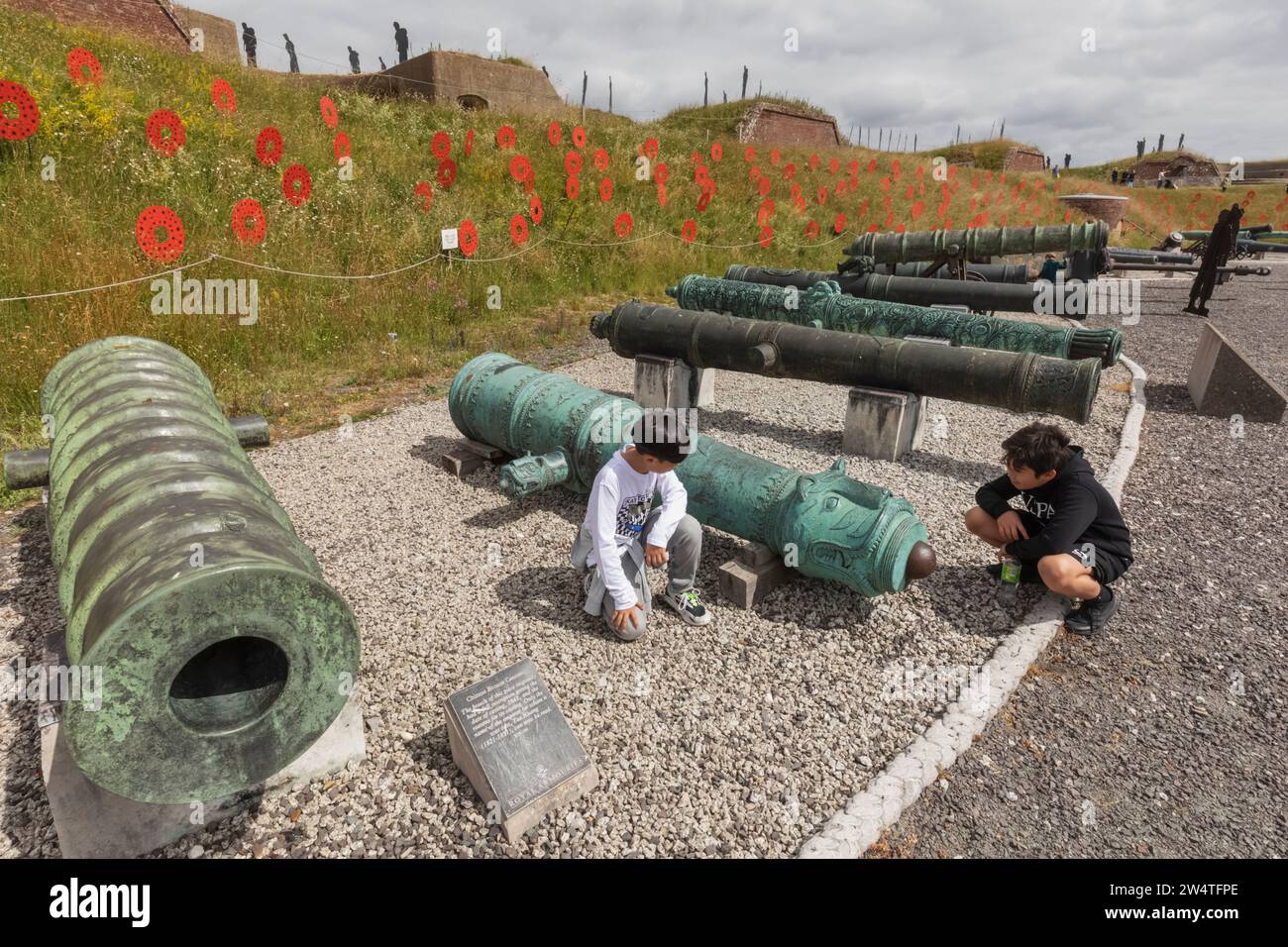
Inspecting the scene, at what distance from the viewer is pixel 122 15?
16172 millimetres

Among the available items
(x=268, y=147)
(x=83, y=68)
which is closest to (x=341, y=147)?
(x=268, y=147)

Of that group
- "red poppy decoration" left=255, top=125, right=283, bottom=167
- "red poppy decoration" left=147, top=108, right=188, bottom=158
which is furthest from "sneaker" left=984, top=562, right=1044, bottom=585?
"red poppy decoration" left=255, top=125, right=283, bottom=167

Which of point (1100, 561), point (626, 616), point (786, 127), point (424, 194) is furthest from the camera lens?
point (786, 127)

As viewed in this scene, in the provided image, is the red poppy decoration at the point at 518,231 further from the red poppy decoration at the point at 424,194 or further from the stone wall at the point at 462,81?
the stone wall at the point at 462,81

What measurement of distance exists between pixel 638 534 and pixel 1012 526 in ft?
8.04

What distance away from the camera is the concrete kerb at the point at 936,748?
2.93 m

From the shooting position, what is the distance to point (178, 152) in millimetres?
11047

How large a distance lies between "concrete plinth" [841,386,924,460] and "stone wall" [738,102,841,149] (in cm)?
2453

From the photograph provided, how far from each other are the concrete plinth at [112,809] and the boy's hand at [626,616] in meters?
1.60

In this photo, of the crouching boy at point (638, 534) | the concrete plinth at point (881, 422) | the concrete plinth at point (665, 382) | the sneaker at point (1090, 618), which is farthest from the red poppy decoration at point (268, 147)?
the sneaker at point (1090, 618)

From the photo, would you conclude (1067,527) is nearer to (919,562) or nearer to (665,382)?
(919,562)

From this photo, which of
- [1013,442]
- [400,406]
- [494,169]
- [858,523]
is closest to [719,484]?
[858,523]

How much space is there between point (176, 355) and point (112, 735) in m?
3.45

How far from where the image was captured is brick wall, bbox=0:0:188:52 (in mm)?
15070
